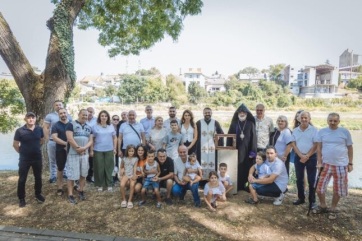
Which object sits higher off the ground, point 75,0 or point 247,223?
point 75,0

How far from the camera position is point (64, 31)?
6844 millimetres

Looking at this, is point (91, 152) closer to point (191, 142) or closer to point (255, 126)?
point (191, 142)

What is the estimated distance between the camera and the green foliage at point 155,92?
178ft

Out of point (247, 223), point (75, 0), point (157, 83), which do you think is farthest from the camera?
point (157, 83)

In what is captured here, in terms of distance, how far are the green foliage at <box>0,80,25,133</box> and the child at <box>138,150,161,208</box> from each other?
5.51 m

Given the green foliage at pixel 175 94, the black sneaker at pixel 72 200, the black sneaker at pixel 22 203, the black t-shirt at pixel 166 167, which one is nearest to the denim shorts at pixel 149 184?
the black t-shirt at pixel 166 167

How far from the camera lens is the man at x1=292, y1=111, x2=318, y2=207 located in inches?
195

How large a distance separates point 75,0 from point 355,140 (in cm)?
2750

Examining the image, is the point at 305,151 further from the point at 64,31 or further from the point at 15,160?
the point at 15,160

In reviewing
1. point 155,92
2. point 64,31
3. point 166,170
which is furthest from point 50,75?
point 155,92

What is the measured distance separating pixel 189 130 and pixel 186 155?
77cm

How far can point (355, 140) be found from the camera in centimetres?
2614

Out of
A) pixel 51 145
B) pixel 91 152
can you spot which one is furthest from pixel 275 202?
pixel 51 145

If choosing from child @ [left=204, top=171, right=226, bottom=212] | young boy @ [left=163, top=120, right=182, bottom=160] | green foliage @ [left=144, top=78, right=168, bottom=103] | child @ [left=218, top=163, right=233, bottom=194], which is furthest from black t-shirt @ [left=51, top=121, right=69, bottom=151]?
green foliage @ [left=144, top=78, right=168, bottom=103]
